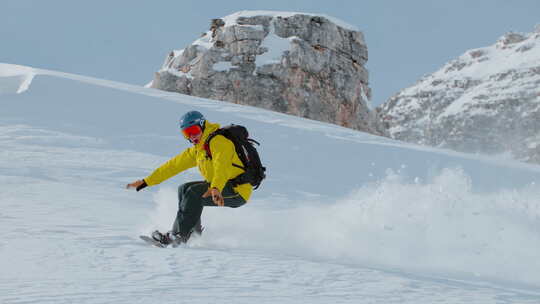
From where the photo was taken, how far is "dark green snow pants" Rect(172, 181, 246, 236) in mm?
5660

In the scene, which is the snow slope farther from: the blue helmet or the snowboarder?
the blue helmet

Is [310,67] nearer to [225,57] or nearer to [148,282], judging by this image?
[225,57]

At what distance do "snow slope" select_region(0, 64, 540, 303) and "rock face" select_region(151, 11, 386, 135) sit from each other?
80.5ft

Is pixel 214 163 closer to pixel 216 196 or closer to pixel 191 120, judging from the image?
pixel 216 196

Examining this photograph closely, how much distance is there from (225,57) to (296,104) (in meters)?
6.24

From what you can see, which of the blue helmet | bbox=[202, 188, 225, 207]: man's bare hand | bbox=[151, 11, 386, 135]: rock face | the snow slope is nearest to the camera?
the snow slope

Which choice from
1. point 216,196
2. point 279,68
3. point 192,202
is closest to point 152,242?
point 192,202

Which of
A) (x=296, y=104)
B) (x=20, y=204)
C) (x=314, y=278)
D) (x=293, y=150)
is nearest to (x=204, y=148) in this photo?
(x=314, y=278)

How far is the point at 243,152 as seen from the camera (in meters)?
5.65

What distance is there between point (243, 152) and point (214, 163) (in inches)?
12.5

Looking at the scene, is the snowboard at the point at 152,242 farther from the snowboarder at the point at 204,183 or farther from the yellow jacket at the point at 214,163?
the yellow jacket at the point at 214,163

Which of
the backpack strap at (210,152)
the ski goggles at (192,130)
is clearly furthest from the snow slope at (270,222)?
the ski goggles at (192,130)

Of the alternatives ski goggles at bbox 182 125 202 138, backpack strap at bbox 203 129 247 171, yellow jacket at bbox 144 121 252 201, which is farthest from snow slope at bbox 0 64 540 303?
ski goggles at bbox 182 125 202 138

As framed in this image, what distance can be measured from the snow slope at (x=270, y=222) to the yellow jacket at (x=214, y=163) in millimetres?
600
